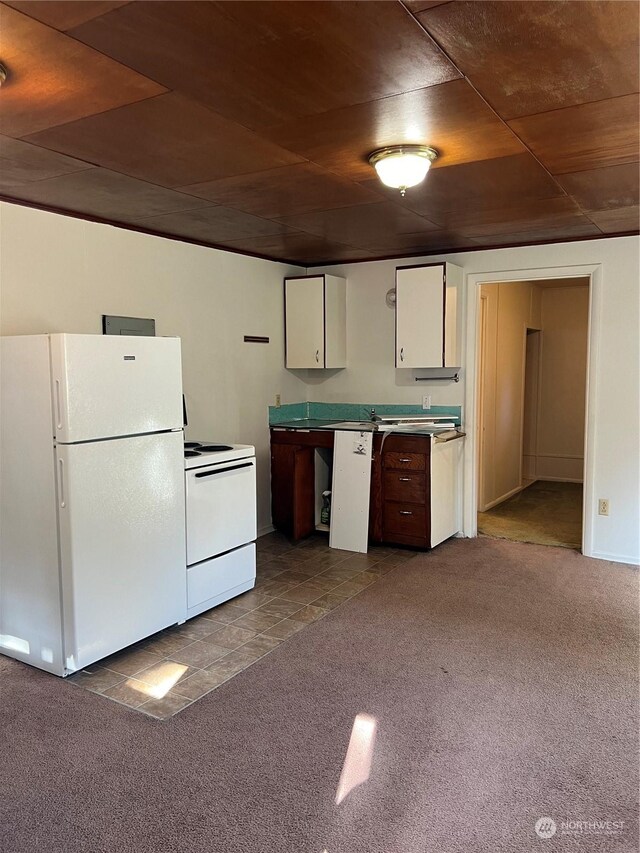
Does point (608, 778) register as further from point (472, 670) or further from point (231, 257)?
point (231, 257)

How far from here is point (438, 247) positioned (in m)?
5.01

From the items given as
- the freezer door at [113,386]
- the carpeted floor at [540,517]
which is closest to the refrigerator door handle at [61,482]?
the freezer door at [113,386]

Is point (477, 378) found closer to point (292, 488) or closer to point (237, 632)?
point (292, 488)

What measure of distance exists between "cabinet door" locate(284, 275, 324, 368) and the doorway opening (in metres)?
1.45

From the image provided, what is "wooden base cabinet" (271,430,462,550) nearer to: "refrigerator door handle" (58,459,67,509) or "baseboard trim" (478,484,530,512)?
"baseboard trim" (478,484,530,512)

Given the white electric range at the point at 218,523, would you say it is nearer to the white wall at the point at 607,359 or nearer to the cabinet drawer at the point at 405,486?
the cabinet drawer at the point at 405,486

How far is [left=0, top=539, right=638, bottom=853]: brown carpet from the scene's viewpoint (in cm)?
201

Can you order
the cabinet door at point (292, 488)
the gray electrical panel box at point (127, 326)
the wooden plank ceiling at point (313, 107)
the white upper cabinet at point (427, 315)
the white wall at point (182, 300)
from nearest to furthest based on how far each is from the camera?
the wooden plank ceiling at point (313, 107), the white wall at point (182, 300), the gray electrical panel box at point (127, 326), the white upper cabinet at point (427, 315), the cabinet door at point (292, 488)

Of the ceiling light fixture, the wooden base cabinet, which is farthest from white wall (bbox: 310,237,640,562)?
the ceiling light fixture

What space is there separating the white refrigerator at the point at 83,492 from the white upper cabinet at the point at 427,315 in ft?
7.66

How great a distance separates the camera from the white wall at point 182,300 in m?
3.48

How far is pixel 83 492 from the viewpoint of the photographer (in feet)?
9.66

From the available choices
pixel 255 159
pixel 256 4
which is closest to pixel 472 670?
pixel 255 159

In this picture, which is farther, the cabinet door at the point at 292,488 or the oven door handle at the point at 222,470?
the cabinet door at the point at 292,488
